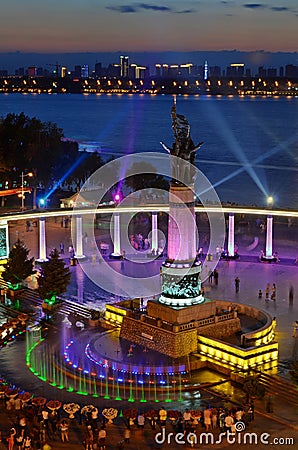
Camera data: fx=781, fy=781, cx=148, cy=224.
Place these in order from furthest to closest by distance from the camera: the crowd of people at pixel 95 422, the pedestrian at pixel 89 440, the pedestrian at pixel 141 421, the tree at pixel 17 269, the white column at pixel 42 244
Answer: the white column at pixel 42 244, the tree at pixel 17 269, the pedestrian at pixel 141 421, the crowd of people at pixel 95 422, the pedestrian at pixel 89 440

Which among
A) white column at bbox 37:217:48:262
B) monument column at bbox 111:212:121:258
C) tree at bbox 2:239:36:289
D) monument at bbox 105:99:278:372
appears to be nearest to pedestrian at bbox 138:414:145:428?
monument at bbox 105:99:278:372

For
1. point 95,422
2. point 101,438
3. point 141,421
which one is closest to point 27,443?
point 101,438

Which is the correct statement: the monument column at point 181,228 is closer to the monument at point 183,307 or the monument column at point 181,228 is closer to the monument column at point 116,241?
the monument at point 183,307

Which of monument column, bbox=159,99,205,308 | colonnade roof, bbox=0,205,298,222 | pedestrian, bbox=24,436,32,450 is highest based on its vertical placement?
monument column, bbox=159,99,205,308

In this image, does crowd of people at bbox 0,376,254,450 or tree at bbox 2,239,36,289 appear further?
tree at bbox 2,239,36,289

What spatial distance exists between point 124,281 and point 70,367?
10935 millimetres

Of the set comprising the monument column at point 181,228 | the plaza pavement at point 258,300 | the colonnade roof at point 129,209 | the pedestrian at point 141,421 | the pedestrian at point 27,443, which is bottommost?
the plaza pavement at point 258,300

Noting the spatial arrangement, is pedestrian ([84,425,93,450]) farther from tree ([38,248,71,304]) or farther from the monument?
tree ([38,248,71,304])

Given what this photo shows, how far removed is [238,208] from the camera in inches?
1631

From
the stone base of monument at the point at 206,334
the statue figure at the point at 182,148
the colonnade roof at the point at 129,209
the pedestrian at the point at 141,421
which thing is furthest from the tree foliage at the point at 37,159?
the pedestrian at the point at 141,421

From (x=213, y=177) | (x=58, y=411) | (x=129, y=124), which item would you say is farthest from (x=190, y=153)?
(x=129, y=124)

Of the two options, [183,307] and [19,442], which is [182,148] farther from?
[19,442]

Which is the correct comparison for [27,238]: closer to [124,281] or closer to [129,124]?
[124,281]

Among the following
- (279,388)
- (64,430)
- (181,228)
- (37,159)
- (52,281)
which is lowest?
(279,388)
